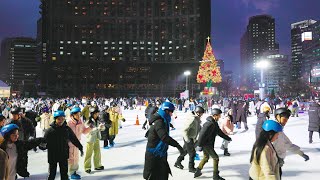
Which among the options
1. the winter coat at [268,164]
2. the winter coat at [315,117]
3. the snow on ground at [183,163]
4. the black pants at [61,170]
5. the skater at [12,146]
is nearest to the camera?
the winter coat at [268,164]

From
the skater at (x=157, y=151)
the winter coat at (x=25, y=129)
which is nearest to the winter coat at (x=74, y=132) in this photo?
the winter coat at (x=25, y=129)

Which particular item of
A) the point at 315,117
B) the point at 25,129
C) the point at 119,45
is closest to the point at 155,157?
the point at 25,129

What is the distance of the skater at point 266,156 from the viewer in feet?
12.7

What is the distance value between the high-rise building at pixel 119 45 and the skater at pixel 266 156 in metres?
106

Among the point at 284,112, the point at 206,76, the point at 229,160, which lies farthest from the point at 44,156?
the point at 206,76

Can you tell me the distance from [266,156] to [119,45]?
A: 12332 centimetres

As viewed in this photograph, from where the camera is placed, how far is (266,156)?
3.88 meters

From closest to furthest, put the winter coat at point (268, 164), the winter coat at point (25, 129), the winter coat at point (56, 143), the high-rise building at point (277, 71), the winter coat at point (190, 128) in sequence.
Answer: the winter coat at point (268, 164)
the winter coat at point (56, 143)
the winter coat at point (25, 129)
the winter coat at point (190, 128)
the high-rise building at point (277, 71)

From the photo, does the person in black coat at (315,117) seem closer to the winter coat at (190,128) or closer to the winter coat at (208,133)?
the winter coat at (190,128)

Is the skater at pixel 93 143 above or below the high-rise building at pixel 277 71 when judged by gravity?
below

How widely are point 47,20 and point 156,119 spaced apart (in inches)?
5090

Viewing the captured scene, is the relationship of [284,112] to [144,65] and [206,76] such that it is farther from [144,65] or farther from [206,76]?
[144,65]

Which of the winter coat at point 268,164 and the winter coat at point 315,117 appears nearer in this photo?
the winter coat at point 268,164

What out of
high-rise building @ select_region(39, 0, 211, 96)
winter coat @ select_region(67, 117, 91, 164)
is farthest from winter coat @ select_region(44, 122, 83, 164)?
high-rise building @ select_region(39, 0, 211, 96)
